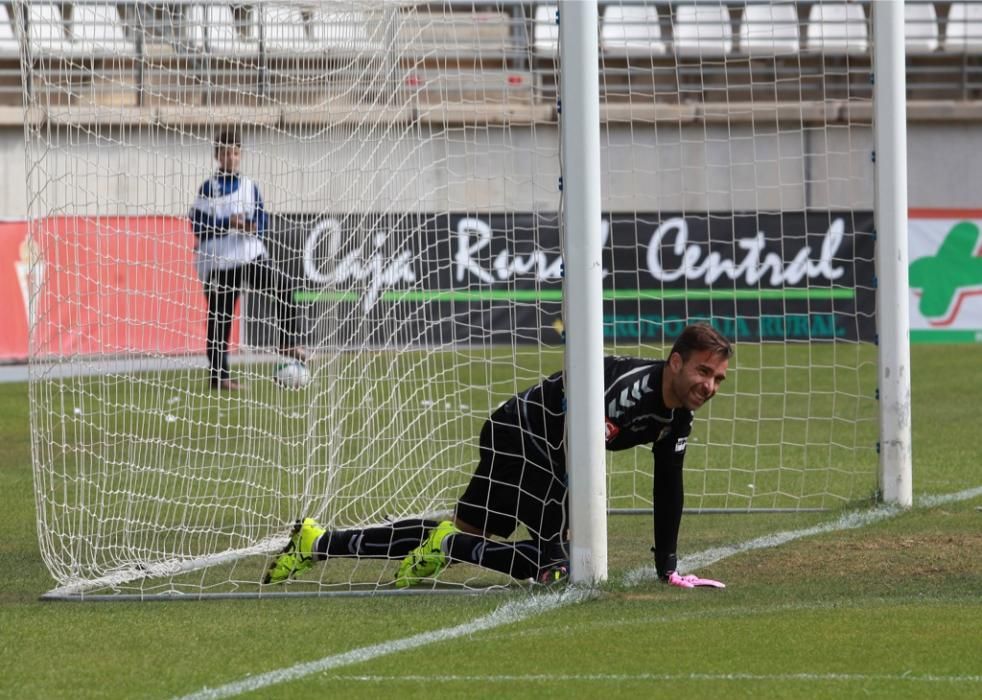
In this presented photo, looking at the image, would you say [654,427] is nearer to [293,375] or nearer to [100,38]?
[293,375]

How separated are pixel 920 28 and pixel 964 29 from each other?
670 mm

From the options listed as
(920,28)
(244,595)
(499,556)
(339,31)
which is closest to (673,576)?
(499,556)

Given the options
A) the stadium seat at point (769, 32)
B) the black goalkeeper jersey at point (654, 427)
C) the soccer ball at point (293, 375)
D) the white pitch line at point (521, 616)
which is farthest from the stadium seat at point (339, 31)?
the stadium seat at point (769, 32)

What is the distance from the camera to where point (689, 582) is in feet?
20.3

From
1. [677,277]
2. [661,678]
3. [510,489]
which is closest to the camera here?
[661,678]

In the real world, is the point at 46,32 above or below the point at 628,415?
above

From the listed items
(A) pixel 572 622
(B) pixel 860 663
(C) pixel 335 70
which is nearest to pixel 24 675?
(A) pixel 572 622

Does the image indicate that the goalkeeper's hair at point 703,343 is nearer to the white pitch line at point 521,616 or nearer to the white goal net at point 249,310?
the white goal net at point 249,310

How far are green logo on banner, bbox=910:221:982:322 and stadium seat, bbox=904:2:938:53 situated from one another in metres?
4.80

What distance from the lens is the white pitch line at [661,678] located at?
4.68m

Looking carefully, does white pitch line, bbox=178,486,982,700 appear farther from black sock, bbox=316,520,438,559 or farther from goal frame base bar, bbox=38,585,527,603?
black sock, bbox=316,520,438,559

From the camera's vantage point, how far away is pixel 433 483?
8828 millimetres

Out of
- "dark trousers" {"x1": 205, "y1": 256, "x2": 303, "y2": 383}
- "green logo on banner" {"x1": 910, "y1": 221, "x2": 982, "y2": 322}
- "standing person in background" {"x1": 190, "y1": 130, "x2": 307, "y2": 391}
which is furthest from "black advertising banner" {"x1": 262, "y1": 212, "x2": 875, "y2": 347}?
"standing person in background" {"x1": 190, "y1": 130, "x2": 307, "y2": 391}

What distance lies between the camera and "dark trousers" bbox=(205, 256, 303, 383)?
837 centimetres
